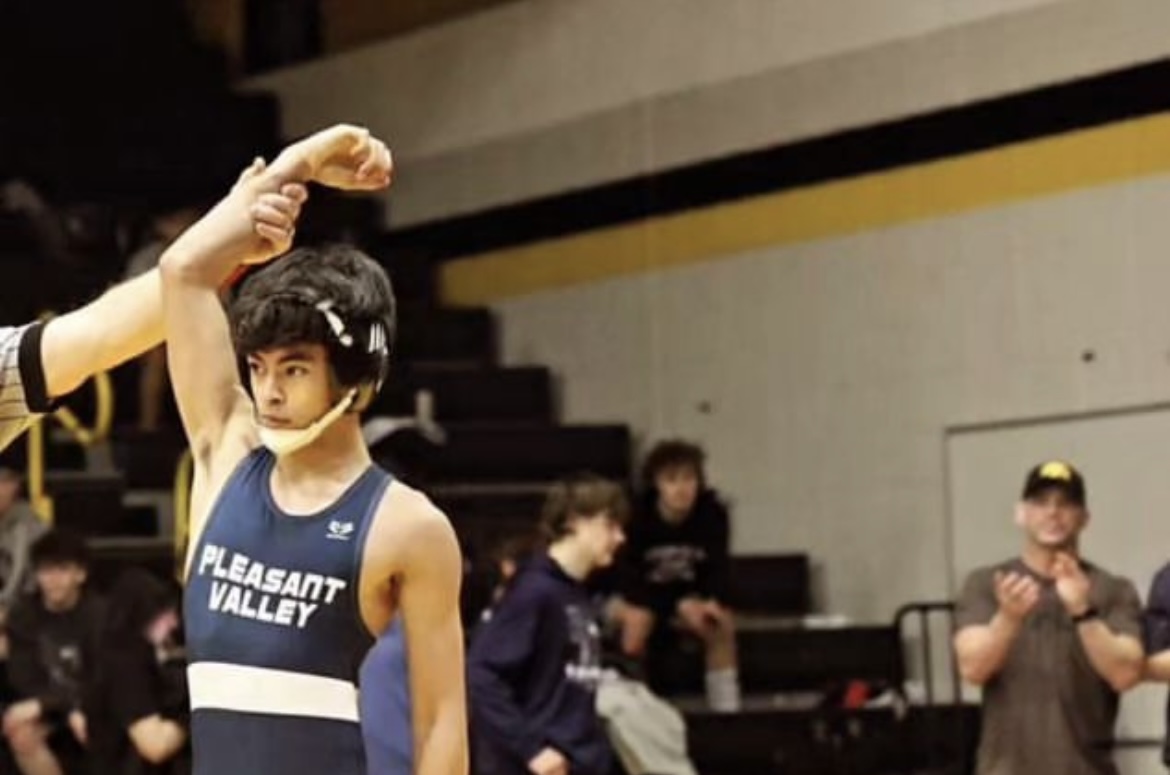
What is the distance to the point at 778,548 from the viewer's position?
42.6 ft

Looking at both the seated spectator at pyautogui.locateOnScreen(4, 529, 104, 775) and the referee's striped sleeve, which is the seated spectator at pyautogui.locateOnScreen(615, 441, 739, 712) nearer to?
the seated spectator at pyautogui.locateOnScreen(4, 529, 104, 775)

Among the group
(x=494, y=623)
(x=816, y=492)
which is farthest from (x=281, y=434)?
(x=816, y=492)

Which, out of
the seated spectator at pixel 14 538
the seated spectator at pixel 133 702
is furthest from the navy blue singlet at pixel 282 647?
the seated spectator at pixel 14 538

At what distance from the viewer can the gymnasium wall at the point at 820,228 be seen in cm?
1148

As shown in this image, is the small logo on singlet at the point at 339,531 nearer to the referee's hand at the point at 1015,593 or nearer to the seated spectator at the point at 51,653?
the referee's hand at the point at 1015,593

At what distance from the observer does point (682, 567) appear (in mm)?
11703

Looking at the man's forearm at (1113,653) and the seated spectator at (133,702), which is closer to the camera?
the man's forearm at (1113,653)

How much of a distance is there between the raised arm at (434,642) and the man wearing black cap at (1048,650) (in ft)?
15.3

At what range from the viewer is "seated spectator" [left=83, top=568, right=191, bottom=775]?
9.81 metres

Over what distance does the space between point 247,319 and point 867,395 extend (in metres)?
8.76

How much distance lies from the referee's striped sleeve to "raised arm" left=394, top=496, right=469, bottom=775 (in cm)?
54

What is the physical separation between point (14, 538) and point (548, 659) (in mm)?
3778

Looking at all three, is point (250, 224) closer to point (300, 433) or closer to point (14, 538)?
point (300, 433)

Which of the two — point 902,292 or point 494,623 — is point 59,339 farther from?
point 902,292
